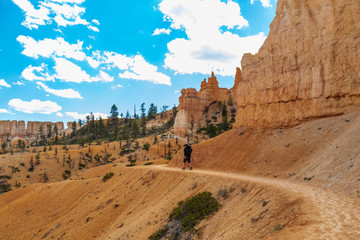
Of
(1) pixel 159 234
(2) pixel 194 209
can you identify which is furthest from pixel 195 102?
(1) pixel 159 234

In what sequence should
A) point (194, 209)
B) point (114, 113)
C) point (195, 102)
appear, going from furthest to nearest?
point (114, 113), point (195, 102), point (194, 209)

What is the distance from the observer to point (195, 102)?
79.0m

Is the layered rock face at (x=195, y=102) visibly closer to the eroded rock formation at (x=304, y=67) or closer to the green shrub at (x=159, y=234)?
the eroded rock formation at (x=304, y=67)

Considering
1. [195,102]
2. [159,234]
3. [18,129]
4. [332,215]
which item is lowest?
[159,234]

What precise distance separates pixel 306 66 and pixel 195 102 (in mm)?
60216

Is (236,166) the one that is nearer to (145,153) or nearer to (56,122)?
(145,153)

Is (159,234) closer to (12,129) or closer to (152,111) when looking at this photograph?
(152,111)

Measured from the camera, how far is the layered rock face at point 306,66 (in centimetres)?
1689

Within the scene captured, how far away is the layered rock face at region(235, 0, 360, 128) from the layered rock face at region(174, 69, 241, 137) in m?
40.0

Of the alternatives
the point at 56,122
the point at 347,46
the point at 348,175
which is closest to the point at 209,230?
the point at 348,175

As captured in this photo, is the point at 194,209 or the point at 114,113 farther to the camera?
the point at 114,113

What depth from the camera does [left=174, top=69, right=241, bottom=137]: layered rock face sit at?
64037 millimetres

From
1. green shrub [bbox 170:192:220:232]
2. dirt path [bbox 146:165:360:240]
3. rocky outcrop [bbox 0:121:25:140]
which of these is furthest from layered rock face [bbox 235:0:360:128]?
rocky outcrop [bbox 0:121:25:140]

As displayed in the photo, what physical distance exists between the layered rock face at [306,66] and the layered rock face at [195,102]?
131 feet
